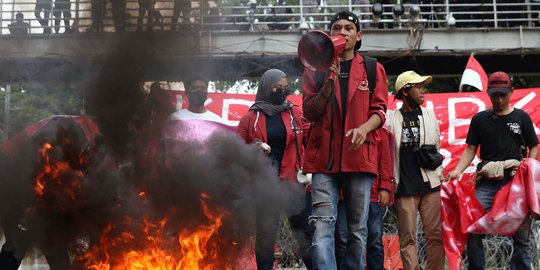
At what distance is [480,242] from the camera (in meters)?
Result: 7.51

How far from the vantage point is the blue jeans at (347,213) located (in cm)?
558

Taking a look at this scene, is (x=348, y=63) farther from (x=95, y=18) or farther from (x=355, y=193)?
(x=95, y=18)

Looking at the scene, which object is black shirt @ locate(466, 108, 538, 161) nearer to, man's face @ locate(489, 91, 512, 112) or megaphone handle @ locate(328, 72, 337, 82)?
man's face @ locate(489, 91, 512, 112)

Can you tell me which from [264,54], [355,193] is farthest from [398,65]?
[355,193]

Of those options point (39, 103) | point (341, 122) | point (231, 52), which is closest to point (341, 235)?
point (341, 122)

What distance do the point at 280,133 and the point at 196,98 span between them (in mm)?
967

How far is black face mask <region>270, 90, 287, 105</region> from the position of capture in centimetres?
717

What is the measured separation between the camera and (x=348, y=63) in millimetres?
5863

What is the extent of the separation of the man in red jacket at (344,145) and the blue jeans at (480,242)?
6.88 ft

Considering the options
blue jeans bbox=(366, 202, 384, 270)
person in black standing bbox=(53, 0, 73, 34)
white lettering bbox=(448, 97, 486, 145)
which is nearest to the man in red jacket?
blue jeans bbox=(366, 202, 384, 270)

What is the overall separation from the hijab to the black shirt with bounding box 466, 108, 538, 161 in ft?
6.37

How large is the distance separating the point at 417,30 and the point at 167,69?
36.8 feet

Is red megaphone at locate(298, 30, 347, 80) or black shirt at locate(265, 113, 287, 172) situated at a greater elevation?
red megaphone at locate(298, 30, 347, 80)

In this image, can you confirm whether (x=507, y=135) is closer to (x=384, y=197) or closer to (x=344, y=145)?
(x=384, y=197)
